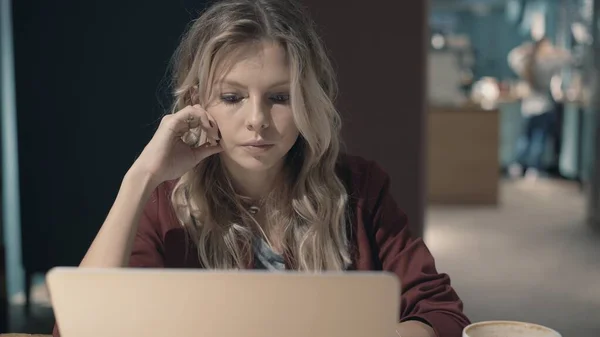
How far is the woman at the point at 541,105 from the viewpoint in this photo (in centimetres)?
855

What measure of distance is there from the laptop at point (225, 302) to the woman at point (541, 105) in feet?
26.8

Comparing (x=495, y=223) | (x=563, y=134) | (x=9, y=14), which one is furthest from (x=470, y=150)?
(x=9, y=14)

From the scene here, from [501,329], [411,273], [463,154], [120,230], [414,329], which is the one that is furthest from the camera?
[463,154]

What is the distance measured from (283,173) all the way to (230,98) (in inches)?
9.8

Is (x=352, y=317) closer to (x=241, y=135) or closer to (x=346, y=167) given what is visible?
(x=241, y=135)

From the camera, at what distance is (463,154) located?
6.81 metres

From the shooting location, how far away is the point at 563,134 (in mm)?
8336

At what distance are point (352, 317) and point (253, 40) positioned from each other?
0.76 meters

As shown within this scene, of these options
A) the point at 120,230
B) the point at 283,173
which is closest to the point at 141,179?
the point at 120,230

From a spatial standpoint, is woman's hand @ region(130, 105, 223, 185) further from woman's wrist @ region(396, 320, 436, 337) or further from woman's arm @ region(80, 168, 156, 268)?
woman's wrist @ region(396, 320, 436, 337)

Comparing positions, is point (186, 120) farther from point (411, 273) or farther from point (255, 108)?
point (411, 273)

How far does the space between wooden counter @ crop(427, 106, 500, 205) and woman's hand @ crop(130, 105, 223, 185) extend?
547 cm

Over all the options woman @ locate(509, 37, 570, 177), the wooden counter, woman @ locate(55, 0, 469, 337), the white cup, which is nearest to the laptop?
the white cup

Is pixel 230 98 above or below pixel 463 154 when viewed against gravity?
above
